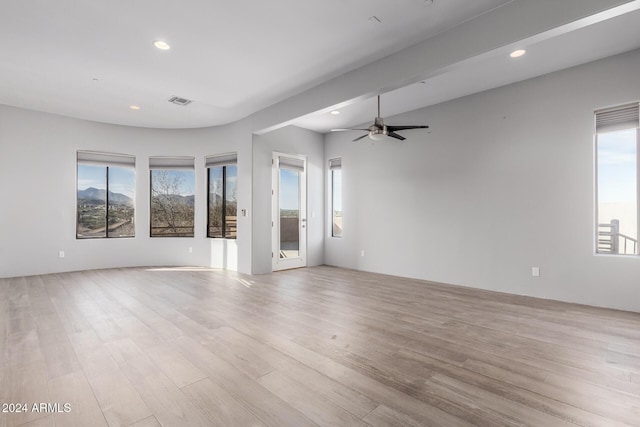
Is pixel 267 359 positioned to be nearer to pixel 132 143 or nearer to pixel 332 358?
pixel 332 358

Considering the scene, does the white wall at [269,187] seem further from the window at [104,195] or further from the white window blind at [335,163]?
the window at [104,195]

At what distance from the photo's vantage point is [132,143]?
22.6 ft

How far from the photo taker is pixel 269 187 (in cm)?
633

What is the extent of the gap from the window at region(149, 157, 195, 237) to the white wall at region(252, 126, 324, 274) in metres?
2.06

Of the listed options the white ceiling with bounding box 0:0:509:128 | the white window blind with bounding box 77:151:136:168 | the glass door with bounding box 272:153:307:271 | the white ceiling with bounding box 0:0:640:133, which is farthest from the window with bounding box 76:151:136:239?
the glass door with bounding box 272:153:307:271

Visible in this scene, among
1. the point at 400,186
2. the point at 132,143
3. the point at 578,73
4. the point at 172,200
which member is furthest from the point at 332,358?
the point at 132,143

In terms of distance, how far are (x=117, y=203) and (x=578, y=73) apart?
8689 mm

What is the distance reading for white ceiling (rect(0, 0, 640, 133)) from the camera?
2895 mm

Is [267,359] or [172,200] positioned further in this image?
[172,200]

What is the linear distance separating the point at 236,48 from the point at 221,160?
3.46 meters

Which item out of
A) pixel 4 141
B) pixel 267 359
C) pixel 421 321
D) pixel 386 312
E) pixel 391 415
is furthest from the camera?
pixel 4 141

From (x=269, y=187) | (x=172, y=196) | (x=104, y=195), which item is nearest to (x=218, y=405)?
(x=269, y=187)

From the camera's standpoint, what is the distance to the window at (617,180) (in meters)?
3.91

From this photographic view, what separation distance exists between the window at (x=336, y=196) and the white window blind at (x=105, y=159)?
4541 millimetres
